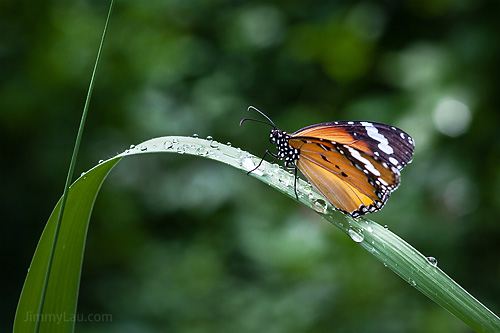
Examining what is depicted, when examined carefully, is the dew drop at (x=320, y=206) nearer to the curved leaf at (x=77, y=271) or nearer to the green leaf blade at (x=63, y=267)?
the curved leaf at (x=77, y=271)

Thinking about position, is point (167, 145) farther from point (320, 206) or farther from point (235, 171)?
point (235, 171)

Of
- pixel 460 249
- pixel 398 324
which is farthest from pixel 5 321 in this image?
pixel 460 249

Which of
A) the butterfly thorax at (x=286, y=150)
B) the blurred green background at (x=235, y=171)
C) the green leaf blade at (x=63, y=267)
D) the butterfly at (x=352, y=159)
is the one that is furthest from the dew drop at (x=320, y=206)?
the blurred green background at (x=235, y=171)

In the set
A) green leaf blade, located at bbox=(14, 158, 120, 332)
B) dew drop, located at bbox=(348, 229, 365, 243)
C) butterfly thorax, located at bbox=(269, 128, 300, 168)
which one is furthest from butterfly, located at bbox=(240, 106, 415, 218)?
green leaf blade, located at bbox=(14, 158, 120, 332)

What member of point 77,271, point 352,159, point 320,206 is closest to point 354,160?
point 352,159

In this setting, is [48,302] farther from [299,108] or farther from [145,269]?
[299,108]

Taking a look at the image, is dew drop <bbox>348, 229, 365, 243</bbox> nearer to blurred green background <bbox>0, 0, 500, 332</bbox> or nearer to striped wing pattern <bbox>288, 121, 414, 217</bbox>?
striped wing pattern <bbox>288, 121, 414, 217</bbox>
